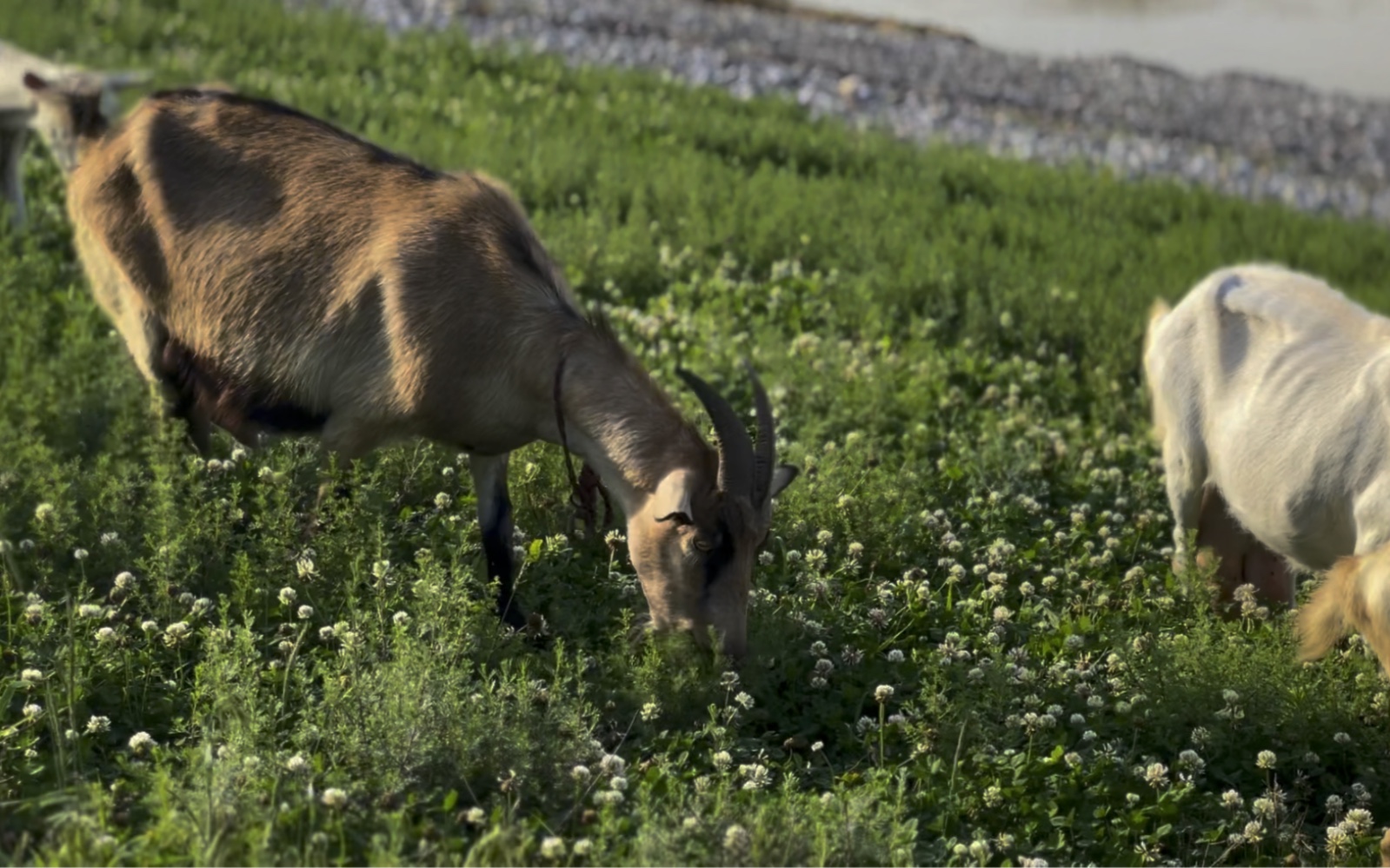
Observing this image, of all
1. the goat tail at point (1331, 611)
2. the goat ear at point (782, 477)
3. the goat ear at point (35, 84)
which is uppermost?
the goat ear at point (35, 84)

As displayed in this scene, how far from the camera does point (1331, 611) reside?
18.3 ft

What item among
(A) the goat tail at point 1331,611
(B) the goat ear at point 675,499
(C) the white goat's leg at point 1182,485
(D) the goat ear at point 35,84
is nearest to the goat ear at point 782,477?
(B) the goat ear at point 675,499

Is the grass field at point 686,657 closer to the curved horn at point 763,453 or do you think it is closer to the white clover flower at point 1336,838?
the white clover flower at point 1336,838

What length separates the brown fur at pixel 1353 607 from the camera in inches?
213

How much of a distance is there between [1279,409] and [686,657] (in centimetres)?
271

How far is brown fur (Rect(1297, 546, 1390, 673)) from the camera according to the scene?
5402 mm

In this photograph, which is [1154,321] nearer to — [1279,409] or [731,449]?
[1279,409]

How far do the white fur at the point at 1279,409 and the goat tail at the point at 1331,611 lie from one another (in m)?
0.45

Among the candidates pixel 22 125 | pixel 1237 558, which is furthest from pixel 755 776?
pixel 22 125

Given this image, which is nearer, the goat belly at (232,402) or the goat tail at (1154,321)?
the goat belly at (232,402)

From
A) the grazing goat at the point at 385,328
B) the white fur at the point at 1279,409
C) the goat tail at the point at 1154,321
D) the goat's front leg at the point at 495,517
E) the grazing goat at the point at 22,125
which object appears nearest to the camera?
the grazing goat at the point at 385,328

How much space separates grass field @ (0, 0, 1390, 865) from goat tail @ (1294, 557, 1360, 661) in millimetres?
334

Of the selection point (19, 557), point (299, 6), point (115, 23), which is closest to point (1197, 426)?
point (19, 557)

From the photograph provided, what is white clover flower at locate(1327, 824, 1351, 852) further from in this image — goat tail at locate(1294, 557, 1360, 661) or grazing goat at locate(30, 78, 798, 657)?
grazing goat at locate(30, 78, 798, 657)
